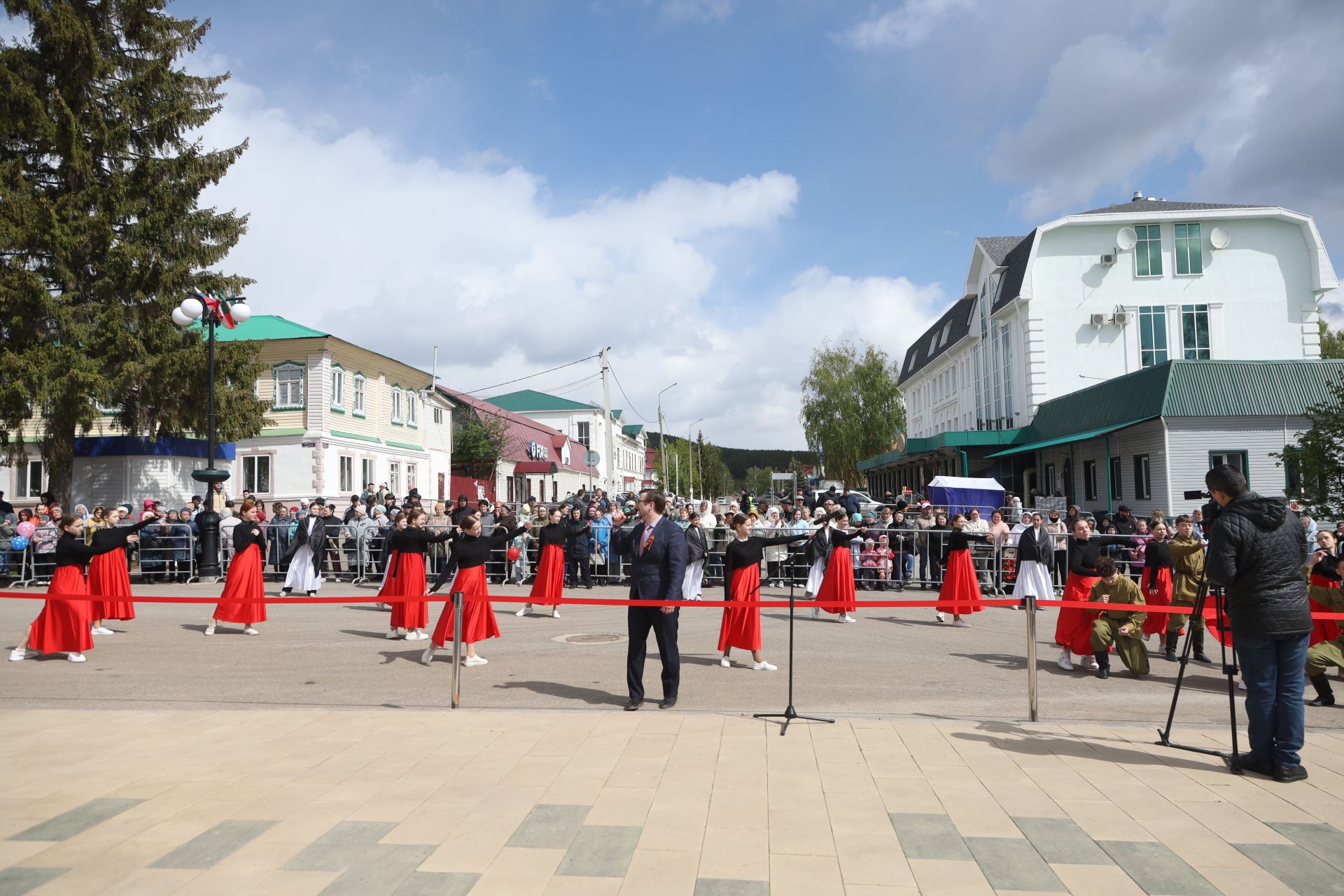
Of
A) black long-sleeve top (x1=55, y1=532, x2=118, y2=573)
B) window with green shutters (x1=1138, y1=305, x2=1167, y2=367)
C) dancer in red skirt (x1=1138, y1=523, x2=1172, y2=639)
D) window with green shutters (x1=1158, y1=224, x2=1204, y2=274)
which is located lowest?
dancer in red skirt (x1=1138, y1=523, x2=1172, y2=639)

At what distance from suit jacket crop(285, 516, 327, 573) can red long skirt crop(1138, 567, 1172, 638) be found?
13738 mm

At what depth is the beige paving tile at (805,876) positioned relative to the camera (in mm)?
4000

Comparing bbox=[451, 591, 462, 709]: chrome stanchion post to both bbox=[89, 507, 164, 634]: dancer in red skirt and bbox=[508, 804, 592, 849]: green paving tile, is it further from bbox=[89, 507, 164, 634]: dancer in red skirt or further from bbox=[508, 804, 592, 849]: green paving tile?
bbox=[89, 507, 164, 634]: dancer in red skirt

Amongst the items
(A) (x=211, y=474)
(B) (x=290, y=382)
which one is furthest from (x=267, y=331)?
(A) (x=211, y=474)

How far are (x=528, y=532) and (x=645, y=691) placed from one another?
36.6 feet

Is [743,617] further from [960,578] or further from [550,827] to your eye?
[960,578]

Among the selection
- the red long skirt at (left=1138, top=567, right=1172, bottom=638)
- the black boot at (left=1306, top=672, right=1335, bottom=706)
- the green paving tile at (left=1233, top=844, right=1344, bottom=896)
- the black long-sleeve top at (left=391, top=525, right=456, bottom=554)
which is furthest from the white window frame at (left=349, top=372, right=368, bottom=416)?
the green paving tile at (left=1233, top=844, right=1344, bottom=896)

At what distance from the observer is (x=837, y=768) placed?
589 centimetres

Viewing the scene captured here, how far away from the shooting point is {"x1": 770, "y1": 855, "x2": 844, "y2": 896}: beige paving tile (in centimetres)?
400

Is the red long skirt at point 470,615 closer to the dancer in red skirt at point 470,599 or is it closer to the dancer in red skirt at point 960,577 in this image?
the dancer in red skirt at point 470,599

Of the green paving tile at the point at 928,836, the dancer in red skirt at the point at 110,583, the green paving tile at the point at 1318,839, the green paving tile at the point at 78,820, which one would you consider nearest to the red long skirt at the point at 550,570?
the dancer in red skirt at the point at 110,583

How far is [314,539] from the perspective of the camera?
1697 centimetres

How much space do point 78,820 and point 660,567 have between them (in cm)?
455

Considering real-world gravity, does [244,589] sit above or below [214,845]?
above
